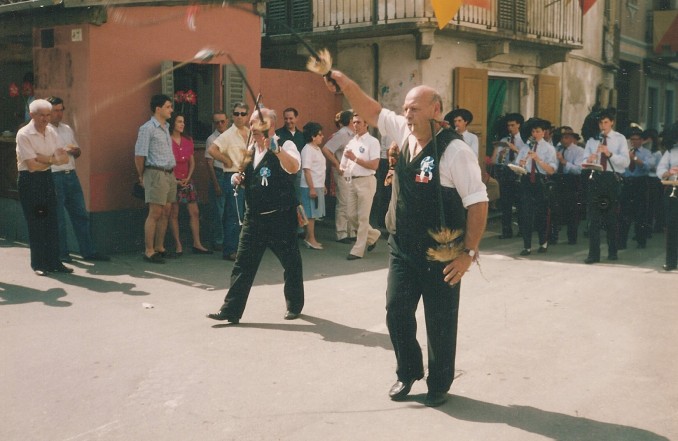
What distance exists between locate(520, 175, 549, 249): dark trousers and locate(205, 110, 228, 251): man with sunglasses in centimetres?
416

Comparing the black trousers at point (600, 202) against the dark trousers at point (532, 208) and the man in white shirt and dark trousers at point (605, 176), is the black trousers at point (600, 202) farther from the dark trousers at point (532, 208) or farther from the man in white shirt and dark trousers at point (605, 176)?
the dark trousers at point (532, 208)

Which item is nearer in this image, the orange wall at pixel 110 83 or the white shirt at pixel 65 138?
the white shirt at pixel 65 138

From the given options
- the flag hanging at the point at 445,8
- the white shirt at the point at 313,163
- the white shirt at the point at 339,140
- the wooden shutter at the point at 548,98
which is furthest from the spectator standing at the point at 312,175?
the wooden shutter at the point at 548,98

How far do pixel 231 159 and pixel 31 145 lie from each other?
224cm

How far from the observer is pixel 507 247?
1202 centimetres

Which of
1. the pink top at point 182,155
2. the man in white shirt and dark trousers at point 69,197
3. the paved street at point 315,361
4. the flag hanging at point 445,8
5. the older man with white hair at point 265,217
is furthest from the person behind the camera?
the pink top at point 182,155

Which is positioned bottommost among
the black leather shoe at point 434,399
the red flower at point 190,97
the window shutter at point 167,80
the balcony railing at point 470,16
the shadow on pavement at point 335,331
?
the shadow on pavement at point 335,331

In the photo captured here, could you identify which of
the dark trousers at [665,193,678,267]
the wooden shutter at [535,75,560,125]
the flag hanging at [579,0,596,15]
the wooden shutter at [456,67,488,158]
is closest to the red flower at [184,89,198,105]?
the wooden shutter at [456,67,488,158]

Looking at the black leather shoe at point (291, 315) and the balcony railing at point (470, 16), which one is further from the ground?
the balcony railing at point (470, 16)

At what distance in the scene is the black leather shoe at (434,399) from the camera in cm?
494

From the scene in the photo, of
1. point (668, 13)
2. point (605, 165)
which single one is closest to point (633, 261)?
point (605, 165)

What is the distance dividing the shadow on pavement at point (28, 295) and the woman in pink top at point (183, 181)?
95.9 inches

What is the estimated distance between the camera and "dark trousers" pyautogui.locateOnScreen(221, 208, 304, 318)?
688 cm

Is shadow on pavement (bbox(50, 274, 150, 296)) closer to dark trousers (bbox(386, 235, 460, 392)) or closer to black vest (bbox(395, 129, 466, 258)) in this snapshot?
dark trousers (bbox(386, 235, 460, 392))
